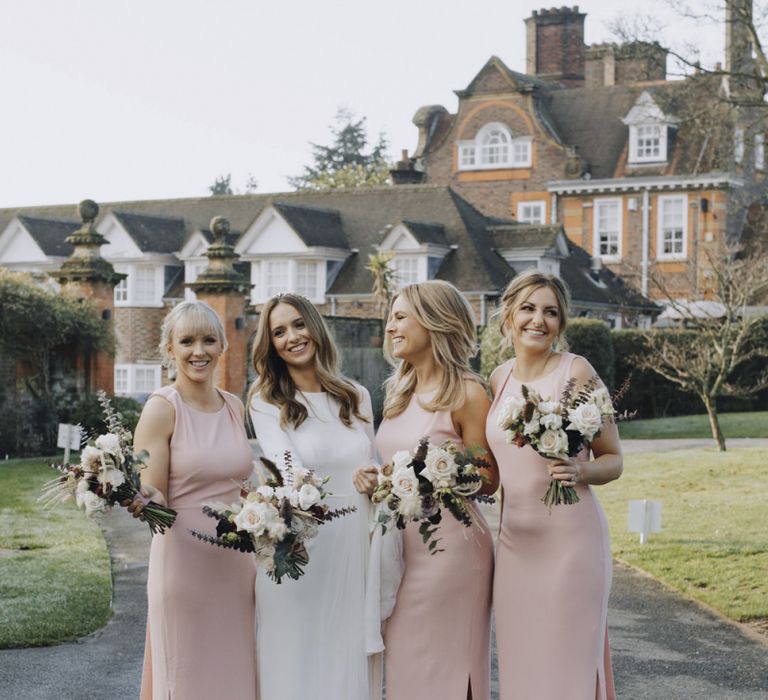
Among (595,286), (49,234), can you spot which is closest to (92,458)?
(49,234)

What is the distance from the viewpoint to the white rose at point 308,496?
5.29 metres

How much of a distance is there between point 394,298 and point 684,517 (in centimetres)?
1044

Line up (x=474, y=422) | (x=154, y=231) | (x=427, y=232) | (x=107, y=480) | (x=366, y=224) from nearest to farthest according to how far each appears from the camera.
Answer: (x=107, y=480), (x=474, y=422), (x=427, y=232), (x=366, y=224), (x=154, y=231)

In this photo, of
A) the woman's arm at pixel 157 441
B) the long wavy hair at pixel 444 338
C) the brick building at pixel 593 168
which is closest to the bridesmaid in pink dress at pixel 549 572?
the long wavy hair at pixel 444 338

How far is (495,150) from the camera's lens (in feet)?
158

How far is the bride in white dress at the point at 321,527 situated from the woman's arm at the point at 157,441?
428mm

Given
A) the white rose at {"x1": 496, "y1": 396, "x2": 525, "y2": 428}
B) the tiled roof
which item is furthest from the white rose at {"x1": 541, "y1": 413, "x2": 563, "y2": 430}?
the tiled roof

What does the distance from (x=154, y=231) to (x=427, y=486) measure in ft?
110

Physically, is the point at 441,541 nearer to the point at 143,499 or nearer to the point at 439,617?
the point at 439,617

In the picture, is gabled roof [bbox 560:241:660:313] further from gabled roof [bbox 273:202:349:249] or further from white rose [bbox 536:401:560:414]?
white rose [bbox 536:401:560:414]

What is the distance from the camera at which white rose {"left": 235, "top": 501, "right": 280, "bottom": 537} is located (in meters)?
5.22

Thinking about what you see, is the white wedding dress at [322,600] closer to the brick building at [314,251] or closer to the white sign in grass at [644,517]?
the white sign in grass at [644,517]

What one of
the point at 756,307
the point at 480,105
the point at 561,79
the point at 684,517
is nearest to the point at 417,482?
the point at 684,517

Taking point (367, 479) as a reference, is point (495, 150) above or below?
above
